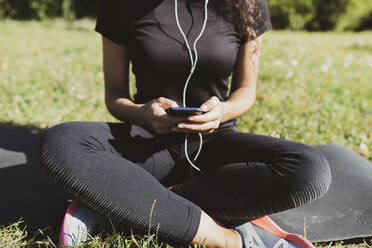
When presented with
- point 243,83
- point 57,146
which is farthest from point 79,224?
point 243,83

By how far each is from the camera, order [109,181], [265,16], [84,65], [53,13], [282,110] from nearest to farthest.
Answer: [109,181], [265,16], [282,110], [84,65], [53,13]

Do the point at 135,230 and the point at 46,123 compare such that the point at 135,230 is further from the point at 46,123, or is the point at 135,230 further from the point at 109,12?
the point at 46,123

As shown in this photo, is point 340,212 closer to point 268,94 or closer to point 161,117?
point 161,117

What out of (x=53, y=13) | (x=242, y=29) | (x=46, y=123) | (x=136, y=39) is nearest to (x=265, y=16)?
(x=242, y=29)

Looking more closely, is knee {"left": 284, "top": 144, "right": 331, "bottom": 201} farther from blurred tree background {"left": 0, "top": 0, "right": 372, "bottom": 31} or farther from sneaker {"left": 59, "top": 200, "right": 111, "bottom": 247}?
blurred tree background {"left": 0, "top": 0, "right": 372, "bottom": 31}

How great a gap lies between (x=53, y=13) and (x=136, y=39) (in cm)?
880

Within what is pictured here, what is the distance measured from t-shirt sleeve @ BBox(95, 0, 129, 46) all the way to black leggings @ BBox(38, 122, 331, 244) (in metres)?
0.45

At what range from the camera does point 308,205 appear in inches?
76.2

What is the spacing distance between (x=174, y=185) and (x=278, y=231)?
1.67ft

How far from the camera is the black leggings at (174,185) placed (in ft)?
4.81

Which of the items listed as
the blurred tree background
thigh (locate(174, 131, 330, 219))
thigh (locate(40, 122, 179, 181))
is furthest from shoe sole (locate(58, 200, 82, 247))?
the blurred tree background

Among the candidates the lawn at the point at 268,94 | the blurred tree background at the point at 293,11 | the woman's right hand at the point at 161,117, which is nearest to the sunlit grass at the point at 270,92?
the lawn at the point at 268,94

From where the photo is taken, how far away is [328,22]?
33.4ft

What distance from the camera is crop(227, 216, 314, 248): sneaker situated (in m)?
1.57
